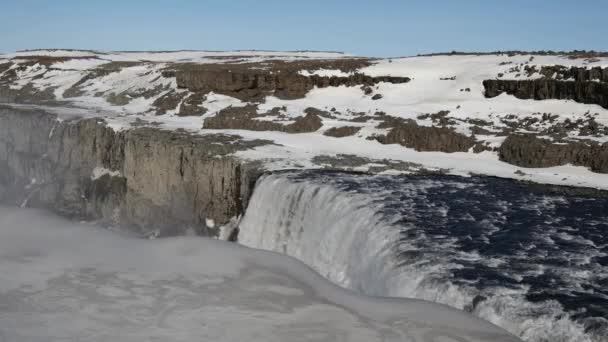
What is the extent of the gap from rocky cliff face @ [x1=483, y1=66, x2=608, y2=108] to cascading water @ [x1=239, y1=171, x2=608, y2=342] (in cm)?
1093

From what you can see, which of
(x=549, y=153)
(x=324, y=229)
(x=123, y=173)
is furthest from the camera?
(x=123, y=173)

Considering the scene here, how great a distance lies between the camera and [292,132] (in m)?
32.1

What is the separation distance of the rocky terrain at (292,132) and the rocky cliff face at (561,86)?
0.07m

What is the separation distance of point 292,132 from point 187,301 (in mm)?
21579

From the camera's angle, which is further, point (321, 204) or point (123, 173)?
point (123, 173)

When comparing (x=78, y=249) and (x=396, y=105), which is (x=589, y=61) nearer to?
(x=396, y=105)

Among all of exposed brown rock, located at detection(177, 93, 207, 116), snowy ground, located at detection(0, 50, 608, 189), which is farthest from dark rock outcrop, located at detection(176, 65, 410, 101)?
exposed brown rock, located at detection(177, 93, 207, 116)

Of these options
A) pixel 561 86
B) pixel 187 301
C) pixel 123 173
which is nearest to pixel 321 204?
pixel 187 301

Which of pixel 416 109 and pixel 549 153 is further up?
pixel 416 109

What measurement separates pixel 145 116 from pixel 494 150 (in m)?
24.8

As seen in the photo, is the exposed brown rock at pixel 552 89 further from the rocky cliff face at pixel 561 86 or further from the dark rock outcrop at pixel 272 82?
the dark rock outcrop at pixel 272 82

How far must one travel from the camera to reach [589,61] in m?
32.6

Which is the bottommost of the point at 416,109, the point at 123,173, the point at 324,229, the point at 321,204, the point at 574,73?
the point at 123,173

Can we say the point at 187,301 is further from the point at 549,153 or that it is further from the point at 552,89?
the point at 552,89
